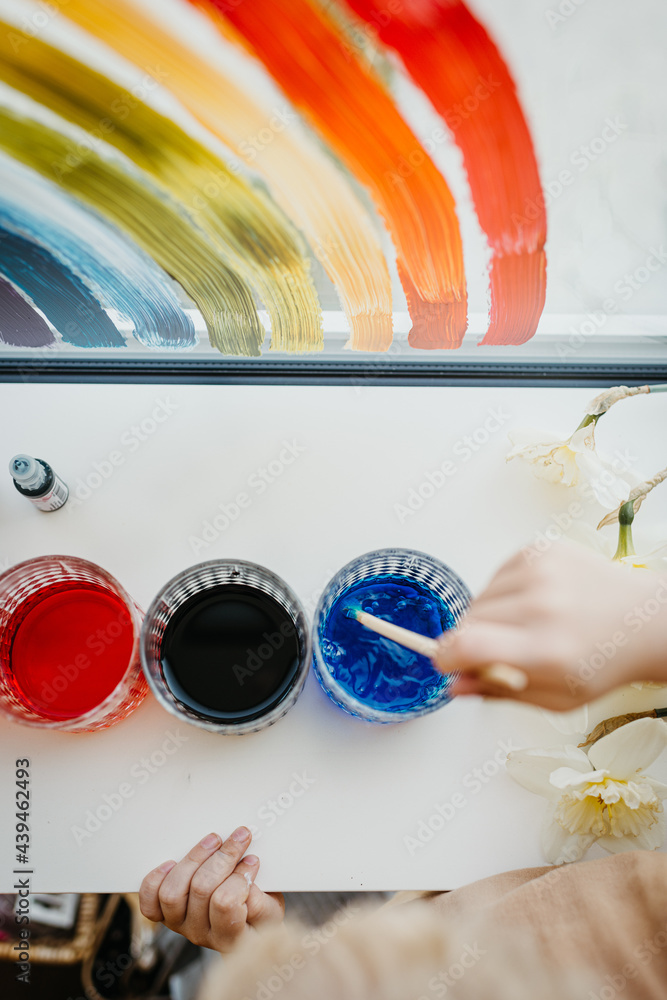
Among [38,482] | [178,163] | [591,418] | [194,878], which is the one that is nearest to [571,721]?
[591,418]

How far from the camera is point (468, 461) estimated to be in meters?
0.71

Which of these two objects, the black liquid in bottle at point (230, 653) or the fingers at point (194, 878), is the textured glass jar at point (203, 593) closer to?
the black liquid in bottle at point (230, 653)

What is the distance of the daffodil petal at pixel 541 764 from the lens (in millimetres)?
585

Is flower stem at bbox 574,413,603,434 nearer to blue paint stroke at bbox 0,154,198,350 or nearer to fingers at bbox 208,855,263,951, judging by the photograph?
blue paint stroke at bbox 0,154,198,350

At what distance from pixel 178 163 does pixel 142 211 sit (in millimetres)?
65

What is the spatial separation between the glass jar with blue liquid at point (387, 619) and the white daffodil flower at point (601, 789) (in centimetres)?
13

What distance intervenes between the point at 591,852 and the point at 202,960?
85cm

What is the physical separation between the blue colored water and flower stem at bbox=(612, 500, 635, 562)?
0.18 m

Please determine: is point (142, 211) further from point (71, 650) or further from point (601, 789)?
point (601, 789)

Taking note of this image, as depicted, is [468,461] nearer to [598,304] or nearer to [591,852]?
[598,304]

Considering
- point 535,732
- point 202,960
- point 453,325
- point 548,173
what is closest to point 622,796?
point 535,732

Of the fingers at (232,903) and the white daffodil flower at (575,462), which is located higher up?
the white daffodil flower at (575,462)

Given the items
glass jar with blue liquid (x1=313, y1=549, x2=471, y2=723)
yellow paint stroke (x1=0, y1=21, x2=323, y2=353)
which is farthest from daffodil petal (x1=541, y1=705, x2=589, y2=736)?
yellow paint stroke (x1=0, y1=21, x2=323, y2=353)

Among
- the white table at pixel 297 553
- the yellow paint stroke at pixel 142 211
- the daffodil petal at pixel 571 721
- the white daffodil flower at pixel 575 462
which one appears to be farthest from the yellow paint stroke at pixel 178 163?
the daffodil petal at pixel 571 721
